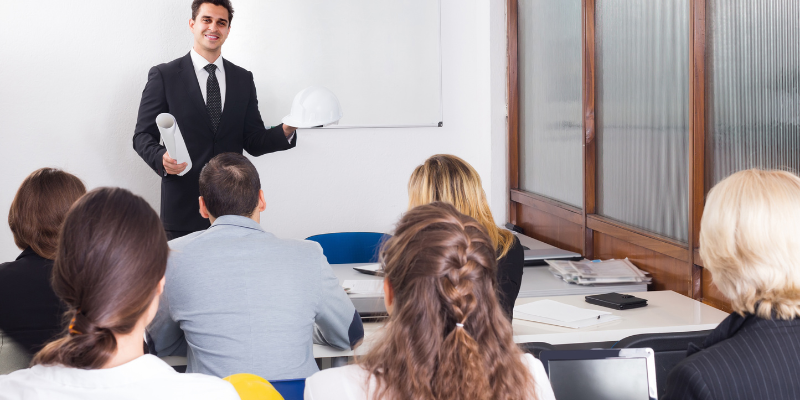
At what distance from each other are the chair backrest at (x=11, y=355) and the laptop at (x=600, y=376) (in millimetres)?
1285

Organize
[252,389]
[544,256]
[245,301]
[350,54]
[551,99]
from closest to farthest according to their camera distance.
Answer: [252,389]
[245,301]
[544,256]
[551,99]
[350,54]

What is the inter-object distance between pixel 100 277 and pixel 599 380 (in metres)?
1.03

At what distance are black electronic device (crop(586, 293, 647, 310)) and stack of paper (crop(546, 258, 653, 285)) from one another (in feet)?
0.66

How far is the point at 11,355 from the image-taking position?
1677 mm

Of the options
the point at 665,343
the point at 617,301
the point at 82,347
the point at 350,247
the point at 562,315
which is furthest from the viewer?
the point at 350,247

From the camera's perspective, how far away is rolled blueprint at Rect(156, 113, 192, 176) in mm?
2658

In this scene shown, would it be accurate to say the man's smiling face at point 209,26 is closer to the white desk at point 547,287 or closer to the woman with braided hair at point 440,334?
the white desk at point 547,287

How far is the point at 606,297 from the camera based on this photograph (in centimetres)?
236

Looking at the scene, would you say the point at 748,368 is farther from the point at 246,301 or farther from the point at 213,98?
the point at 213,98

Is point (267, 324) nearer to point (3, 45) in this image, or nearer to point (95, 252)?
point (95, 252)

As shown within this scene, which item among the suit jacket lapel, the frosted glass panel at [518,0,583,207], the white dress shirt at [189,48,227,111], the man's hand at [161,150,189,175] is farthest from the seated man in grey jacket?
the frosted glass panel at [518,0,583,207]

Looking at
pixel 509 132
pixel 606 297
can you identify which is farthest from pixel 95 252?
pixel 509 132

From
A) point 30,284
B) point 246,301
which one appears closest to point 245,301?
point 246,301

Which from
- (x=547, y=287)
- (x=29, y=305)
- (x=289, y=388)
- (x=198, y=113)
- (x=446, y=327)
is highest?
(x=198, y=113)
